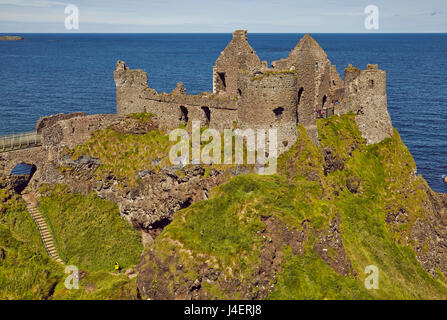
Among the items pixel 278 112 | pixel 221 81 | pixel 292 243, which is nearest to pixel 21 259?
pixel 292 243

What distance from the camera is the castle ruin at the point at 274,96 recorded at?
1642 inches

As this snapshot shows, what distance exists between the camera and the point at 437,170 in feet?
255

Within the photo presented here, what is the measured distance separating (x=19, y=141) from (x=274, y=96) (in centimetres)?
3042

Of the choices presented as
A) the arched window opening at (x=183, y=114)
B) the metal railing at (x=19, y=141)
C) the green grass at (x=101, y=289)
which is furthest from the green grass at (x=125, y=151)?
the green grass at (x=101, y=289)

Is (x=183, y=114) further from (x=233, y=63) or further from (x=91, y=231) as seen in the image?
(x=91, y=231)

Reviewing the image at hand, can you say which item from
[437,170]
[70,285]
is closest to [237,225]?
[70,285]

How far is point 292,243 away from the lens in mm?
36594

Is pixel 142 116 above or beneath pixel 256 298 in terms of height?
above

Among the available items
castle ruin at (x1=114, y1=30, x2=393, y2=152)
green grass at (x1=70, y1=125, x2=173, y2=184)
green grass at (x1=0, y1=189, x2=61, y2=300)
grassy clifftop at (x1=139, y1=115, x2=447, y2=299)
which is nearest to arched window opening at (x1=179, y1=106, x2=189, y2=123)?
castle ruin at (x1=114, y1=30, x2=393, y2=152)

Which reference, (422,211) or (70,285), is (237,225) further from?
(422,211)

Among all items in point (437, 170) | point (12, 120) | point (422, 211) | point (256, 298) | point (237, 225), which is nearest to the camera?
point (256, 298)

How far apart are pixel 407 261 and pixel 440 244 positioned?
650 centimetres

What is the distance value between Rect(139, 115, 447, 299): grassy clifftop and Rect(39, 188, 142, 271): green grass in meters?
10.5

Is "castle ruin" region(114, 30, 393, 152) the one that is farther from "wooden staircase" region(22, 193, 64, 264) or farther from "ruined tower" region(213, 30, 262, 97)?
"wooden staircase" region(22, 193, 64, 264)
